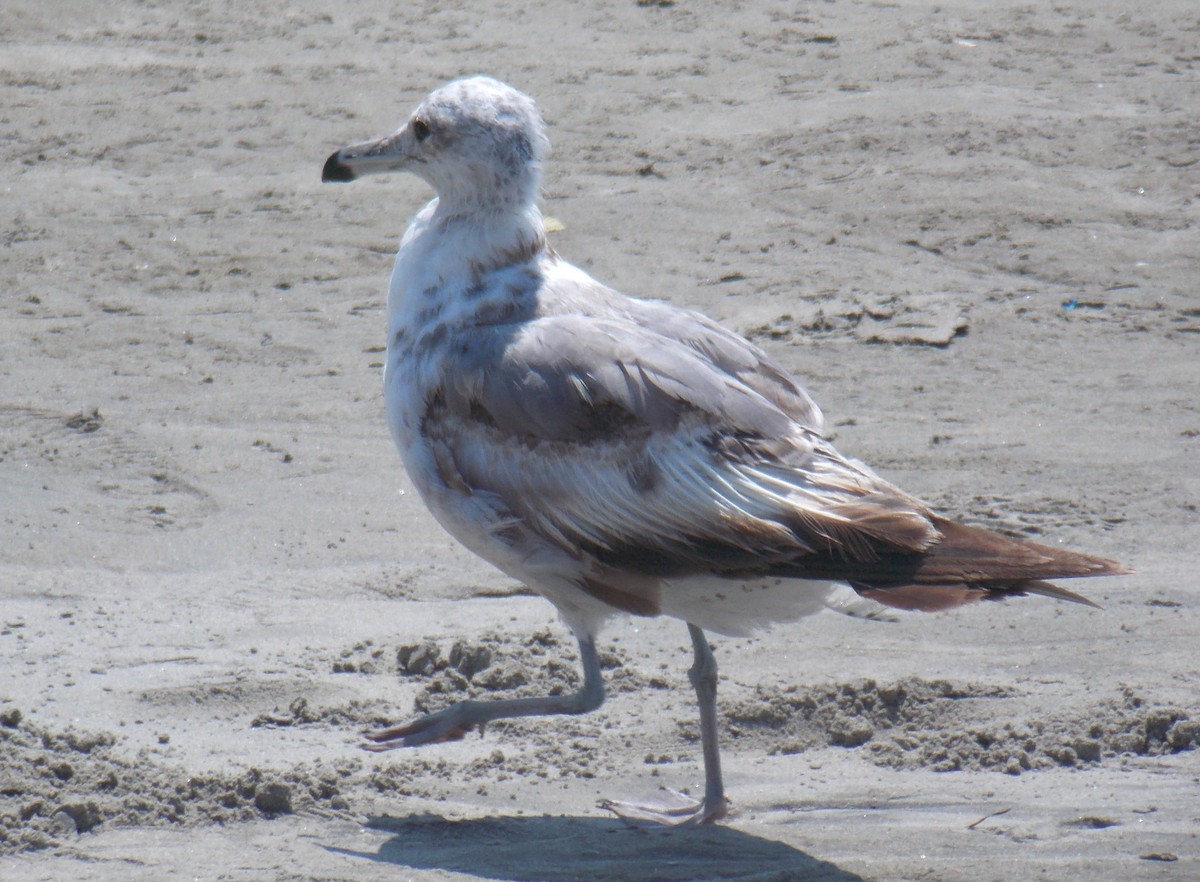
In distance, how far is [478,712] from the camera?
4.58 meters

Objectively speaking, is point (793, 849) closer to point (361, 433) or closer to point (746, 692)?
point (746, 692)

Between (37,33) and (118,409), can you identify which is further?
(37,33)

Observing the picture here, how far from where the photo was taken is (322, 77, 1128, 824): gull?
4.15 metres

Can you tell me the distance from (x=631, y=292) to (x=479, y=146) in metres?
3.23

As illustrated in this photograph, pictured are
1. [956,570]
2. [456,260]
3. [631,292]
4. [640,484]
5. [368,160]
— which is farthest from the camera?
[631,292]

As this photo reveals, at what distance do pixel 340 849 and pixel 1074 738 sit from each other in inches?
81.0

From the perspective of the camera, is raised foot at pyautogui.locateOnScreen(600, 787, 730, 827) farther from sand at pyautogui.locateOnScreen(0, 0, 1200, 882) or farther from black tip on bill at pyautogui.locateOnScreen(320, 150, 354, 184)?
black tip on bill at pyautogui.locateOnScreen(320, 150, 354, 184)

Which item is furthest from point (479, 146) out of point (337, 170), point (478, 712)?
point (478, 712)

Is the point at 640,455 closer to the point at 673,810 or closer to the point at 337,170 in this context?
the point at 673,810

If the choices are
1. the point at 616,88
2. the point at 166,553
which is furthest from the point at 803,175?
the point at 166,553

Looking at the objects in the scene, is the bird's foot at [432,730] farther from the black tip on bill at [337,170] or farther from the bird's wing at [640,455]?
→ the black tip on bill at [337,170]

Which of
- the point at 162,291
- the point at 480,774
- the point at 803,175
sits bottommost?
the point at 480,774

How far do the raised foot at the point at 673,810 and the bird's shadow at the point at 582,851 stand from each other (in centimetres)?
4

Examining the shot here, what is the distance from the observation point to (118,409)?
7.19 metres
